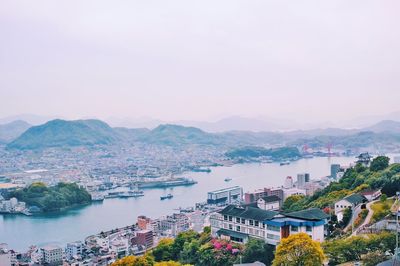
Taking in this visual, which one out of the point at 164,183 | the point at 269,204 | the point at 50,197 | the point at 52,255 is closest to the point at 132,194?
the point at 164,183

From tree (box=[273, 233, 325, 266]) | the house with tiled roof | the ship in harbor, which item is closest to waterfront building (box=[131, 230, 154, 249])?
the house with tiled roof

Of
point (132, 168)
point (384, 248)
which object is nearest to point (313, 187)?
point (384, 248)

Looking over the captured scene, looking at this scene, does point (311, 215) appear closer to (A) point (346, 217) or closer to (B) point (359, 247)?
(A) point (346, 217)

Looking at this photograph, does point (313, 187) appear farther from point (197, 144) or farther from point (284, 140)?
point (284, 140)

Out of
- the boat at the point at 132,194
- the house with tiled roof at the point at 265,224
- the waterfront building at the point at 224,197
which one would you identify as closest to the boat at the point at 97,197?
the boat at the point at 132,194

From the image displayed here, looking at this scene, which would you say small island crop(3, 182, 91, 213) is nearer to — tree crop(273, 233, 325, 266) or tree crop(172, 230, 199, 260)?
tree crop(172, 230, 199, 260)

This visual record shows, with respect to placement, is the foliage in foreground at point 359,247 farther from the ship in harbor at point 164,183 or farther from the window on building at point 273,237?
the ship in harbor at point 164,183
